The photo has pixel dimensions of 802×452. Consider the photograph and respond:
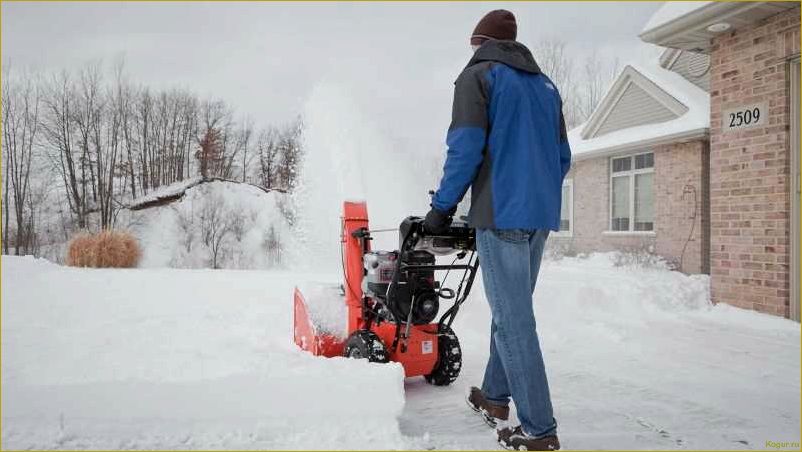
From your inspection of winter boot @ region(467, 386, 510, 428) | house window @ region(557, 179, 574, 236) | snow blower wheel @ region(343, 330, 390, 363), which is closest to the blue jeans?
winter boot @ region(467, 386, 510, 428)

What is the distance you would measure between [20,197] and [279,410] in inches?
385

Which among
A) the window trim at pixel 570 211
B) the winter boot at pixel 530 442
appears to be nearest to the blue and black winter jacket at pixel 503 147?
the winter boot at pixel 530 442

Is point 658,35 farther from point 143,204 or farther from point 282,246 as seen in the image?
point 143,204

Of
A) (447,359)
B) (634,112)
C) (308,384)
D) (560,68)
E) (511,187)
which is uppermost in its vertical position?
(560,68)

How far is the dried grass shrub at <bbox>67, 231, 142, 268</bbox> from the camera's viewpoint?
9.07 m

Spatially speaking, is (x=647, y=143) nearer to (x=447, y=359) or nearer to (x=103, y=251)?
(x=447, y=359)

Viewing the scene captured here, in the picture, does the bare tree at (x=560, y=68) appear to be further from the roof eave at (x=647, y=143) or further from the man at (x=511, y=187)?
the man at (x=511, y=187)

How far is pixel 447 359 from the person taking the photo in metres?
3.29

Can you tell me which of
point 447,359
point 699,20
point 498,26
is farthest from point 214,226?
point 498,26

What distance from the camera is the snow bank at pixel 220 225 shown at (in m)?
13.5

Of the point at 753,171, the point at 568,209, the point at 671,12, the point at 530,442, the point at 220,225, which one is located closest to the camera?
the point at 530,442

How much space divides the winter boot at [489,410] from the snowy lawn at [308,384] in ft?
0.17

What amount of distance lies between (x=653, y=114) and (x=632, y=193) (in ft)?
5.89

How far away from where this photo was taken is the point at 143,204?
13898 millimetres
